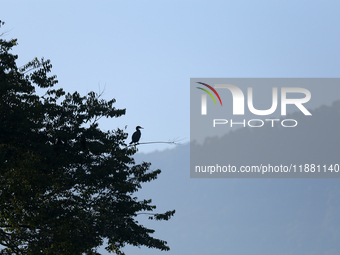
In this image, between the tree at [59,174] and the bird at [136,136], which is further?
the bird at [136,136]

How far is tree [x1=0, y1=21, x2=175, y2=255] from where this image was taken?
16.7m

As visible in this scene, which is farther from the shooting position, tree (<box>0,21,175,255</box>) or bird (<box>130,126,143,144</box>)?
bird (<box>130,126,143,144</box>)

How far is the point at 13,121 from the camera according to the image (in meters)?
16.4

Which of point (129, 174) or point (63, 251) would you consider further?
point (129, 174)

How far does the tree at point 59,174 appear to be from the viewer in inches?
658

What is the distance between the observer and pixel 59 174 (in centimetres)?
1816

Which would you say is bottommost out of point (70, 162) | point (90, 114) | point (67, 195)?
point (67, 195)

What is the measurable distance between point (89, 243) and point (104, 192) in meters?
3.06

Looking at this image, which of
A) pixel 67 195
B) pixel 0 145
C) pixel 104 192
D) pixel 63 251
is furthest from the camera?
pixel 104 192

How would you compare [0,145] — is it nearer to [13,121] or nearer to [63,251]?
[13,121]

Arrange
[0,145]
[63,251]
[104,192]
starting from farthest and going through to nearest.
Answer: [104,192] → [63,251] → [0,145]

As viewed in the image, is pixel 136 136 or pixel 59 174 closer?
pixel 59 174

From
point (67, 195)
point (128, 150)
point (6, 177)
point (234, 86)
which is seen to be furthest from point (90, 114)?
point (234, 86)

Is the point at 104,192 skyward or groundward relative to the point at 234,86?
groundward
